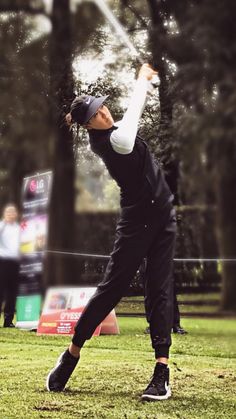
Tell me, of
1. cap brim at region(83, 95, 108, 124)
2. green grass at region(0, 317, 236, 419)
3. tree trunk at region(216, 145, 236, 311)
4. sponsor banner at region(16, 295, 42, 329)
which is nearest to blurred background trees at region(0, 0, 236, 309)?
tree trunk at region(216, 145, 236, 311)

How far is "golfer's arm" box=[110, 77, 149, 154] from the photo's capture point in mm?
925

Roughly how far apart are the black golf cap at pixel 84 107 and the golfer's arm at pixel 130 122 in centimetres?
5

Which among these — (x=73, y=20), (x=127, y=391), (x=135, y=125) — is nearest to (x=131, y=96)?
(x=135, y=125)

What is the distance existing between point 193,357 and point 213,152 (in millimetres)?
2772

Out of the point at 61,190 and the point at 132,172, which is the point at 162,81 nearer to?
the point at 61,190

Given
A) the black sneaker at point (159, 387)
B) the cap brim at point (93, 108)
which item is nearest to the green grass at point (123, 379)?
the black sneaker at point (159, 387)

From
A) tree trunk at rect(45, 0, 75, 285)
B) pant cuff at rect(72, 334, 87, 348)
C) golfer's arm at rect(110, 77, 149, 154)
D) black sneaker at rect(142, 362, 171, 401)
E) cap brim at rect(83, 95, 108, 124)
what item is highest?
cap brim at rect(83, 95, 108, 124)

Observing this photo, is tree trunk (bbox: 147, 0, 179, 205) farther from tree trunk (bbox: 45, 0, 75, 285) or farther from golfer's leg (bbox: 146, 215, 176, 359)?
golfer's leg (bbox: 146, 215, 176, 359)

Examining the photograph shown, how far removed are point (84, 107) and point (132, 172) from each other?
17.1 inches

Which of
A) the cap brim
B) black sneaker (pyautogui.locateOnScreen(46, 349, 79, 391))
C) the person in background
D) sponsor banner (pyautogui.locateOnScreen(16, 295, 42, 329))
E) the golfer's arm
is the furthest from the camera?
sponsor banner (pyautogui.locateOnScreen(16, 295, 42, 329))

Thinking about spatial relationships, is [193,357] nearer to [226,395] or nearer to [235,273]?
[226,395]

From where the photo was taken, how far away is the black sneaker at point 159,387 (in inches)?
75.7

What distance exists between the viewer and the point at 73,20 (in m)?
0.67

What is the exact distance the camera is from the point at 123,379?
93.8 inches
